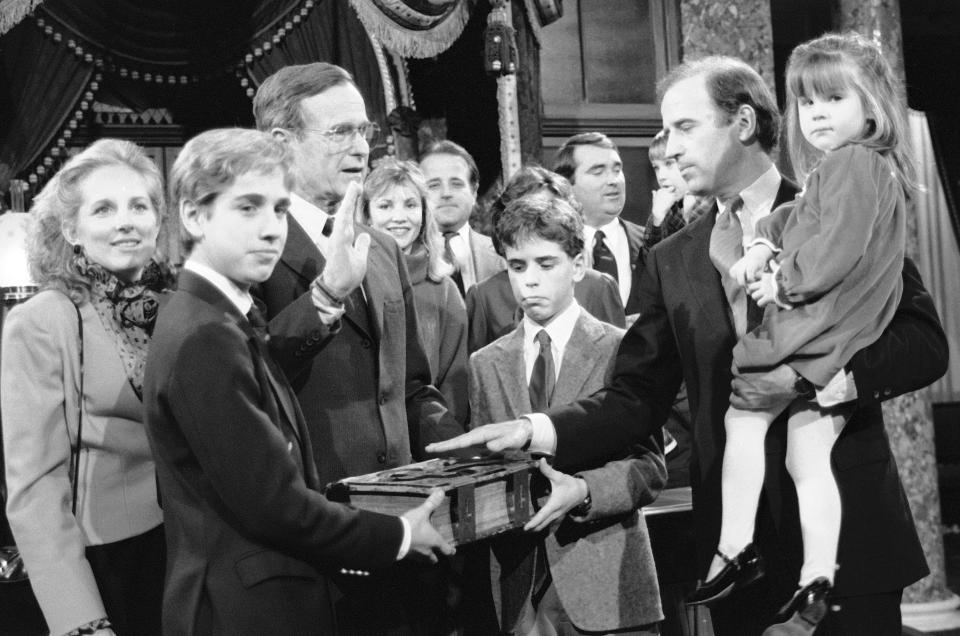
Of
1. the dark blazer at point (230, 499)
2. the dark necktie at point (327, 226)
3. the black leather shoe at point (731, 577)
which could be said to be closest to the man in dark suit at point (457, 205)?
the dark necktie at point (327, 226)

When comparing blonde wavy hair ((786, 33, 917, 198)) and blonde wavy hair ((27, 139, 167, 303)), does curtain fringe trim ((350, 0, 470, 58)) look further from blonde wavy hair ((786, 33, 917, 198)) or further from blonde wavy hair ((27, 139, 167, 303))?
blonde wavy hair ((786, 33, 917, 198))

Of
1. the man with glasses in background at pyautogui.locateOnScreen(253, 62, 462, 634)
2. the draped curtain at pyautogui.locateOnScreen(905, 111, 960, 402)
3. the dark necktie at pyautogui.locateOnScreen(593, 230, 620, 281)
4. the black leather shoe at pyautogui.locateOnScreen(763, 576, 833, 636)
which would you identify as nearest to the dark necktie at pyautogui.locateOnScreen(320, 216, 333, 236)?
the man with glasses in background at pyautogui.locateOnScreen(253, 62, 462, 634)

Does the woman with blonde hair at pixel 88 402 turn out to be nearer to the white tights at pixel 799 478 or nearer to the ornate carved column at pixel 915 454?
the white tights at pixel 799 478

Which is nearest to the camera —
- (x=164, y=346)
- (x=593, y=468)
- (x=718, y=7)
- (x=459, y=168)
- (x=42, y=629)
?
(x=164, y=346)

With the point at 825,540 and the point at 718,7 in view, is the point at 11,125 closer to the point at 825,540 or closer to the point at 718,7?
the point at 718,7

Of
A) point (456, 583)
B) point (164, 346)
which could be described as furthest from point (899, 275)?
point (164, 346)

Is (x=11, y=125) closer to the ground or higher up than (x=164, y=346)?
higher up

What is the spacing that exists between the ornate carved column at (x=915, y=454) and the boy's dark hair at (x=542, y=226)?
3.43 metres

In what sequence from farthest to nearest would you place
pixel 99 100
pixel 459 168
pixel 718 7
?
1. pixel 99 100
2. pixel 718 7
3. pixel 459 168

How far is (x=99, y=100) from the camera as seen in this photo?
640cm

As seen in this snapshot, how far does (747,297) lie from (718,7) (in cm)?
358

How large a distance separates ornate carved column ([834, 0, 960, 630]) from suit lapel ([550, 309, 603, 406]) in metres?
3.56

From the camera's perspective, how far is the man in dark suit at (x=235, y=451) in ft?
5.82

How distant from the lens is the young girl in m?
2.00
